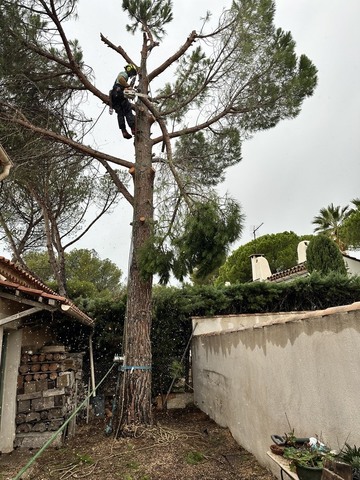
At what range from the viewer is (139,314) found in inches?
223

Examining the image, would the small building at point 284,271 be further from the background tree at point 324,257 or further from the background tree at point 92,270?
the background tree at point 92,270

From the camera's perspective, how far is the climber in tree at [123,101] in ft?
21.8

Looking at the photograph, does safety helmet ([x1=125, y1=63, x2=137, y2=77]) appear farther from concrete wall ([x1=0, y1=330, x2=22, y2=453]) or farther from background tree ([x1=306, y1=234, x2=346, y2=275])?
background tree ([x1=306, y1=234, x2=346, y2=275])

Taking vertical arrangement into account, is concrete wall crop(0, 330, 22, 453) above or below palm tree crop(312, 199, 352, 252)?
below

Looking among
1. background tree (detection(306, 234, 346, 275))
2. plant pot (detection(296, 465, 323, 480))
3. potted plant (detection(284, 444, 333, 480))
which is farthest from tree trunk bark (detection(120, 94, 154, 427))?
background tree (detection(306, 234, 346, 275))

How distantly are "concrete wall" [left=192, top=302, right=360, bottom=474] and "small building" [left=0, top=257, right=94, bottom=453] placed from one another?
2.58 metres

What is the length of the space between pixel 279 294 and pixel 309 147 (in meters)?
5.87

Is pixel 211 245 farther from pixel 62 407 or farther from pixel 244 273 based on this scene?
pixel 244 273

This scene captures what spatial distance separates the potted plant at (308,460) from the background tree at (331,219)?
75.2ft

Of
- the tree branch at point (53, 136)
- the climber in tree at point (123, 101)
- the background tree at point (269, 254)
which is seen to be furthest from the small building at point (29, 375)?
the background tree at point (269, 254)

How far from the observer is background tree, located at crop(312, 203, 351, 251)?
938 inches

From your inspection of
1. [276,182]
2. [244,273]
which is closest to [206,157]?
[276,182]

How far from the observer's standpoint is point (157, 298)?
826 cm

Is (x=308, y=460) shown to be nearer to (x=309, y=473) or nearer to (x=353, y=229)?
(x=309, y=473)
